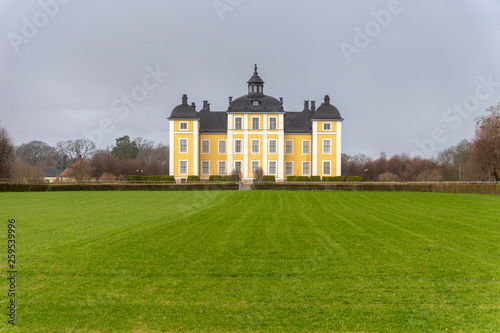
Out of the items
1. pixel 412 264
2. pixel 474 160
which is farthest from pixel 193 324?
pixel 474 160

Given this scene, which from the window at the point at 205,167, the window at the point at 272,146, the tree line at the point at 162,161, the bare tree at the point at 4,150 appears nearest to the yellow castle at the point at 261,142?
the window at the point at 272,146

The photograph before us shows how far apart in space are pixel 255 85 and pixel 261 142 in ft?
27.6

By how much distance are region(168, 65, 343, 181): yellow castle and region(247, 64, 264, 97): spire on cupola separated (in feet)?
0.83

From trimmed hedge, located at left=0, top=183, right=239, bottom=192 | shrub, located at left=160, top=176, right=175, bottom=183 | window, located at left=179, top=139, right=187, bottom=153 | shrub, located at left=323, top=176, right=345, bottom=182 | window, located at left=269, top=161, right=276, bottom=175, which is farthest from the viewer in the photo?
window, located at left=269, top=161, right=276, bottom=175

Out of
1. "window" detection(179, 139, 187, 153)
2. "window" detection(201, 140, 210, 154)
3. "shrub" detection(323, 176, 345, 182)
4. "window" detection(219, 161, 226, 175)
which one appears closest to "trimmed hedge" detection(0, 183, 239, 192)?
"window" detection(179, 139, 187, 153)

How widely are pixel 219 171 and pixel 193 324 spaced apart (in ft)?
175

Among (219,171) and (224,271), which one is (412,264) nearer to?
(224,271)

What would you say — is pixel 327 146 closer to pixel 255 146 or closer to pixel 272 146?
pixel 272 146

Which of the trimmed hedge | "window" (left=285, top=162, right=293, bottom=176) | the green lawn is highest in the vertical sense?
"window" (left=285, top=162, right=293, bottom=176)

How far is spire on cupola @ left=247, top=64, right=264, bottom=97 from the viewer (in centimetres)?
5888

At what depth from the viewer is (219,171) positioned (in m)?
58.9

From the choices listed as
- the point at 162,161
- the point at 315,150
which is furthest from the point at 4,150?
the point at 162,161

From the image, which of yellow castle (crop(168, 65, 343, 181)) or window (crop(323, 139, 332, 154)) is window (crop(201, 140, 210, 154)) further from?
window (crop(323, 139, 332, 154))

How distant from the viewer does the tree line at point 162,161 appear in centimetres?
5756
